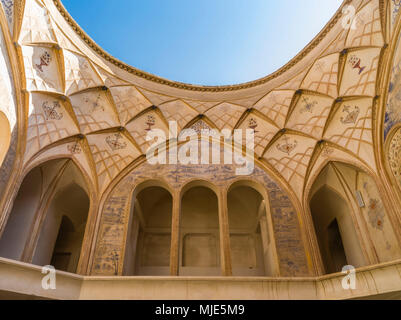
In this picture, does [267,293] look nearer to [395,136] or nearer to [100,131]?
[395,136]

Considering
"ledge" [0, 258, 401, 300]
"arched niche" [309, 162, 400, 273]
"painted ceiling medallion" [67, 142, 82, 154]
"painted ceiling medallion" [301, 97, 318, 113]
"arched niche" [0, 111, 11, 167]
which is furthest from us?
"painted ceiling medallion" [301, 97, 318, 113]

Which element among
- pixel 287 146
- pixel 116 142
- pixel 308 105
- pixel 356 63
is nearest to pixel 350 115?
pixel 308 105

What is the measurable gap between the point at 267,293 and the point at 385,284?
2283 mm

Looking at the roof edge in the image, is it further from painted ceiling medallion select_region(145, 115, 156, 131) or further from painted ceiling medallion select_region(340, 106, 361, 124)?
painted ceiling medallion select_region(340, 106, 361, 124)

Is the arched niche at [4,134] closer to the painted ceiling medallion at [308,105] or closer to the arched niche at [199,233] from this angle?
the arched niche at [199,233]

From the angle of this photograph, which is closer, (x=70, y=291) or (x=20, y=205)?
(x=70, y=291)

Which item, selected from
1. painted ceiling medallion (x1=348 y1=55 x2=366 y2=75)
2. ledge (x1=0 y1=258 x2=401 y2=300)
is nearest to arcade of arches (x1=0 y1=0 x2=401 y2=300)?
painted ceiling medallion (x1=348 y1=55 x2=366 y2=75)

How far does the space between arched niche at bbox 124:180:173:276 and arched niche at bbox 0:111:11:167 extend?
368 cm

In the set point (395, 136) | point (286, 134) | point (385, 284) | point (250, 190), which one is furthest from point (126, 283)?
point (395, 136)

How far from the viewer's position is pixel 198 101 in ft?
33.6

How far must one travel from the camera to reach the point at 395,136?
23.7 feet

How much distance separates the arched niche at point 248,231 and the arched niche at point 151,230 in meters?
2.43

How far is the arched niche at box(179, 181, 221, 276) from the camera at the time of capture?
972 cm

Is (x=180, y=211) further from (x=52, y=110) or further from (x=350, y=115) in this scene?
(x=350, y=115)
